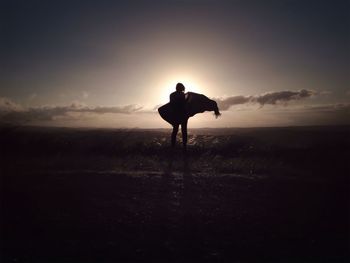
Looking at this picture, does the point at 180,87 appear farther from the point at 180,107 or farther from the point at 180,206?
the point at 180,206

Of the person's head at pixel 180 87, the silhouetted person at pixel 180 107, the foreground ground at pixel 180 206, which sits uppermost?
the person's head at pixel 180 87

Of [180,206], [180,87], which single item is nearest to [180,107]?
[180,87]

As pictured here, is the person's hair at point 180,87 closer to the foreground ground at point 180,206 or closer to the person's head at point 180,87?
the person's head at point 180,87

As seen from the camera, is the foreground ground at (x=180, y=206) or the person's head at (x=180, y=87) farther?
the person's head at (x=180, y=87)

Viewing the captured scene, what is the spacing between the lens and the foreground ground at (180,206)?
4.91 meters

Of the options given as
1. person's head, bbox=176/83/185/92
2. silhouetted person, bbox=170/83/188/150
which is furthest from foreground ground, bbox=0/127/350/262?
person's head, bbox=176/83/185/92

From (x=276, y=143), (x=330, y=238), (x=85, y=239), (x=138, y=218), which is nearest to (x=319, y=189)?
(x=330, y=238)

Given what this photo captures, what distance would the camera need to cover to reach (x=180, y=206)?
6.63 m

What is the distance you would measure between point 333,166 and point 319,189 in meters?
2.70

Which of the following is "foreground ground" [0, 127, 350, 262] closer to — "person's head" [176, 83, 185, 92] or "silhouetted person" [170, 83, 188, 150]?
"silhouetted person" [170, 83, 188, 150]

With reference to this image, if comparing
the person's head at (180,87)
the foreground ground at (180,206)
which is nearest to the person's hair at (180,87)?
the person's head at (180,87)

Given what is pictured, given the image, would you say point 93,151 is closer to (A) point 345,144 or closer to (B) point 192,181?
(B) point 192,181

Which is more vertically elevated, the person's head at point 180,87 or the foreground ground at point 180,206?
the person's head at point 180,87

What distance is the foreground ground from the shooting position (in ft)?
16.1
